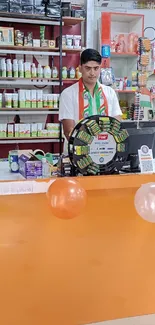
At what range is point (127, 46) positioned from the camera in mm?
5301

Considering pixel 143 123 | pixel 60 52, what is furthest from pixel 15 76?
pixel 143 123

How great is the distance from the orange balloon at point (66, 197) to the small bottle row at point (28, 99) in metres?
3.47

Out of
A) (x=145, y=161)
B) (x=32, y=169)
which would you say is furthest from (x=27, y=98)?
(x=145, y=161)

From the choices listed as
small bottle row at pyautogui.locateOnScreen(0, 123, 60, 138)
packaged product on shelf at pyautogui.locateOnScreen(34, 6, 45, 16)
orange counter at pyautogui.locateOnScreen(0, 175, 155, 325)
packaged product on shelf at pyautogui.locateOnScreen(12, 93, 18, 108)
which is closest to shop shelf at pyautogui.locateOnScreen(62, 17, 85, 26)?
packaged product on shelf at pyautogui.locateOnScreen(34, 6, 45, 16)

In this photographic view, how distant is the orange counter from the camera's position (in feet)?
6.27

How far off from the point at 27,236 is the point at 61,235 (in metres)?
0.18

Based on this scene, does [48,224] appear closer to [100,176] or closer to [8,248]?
[8,248]

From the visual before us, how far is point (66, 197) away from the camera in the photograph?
5.29 ft

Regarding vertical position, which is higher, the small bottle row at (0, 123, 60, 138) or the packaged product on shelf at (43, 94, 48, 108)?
the packaged product on shelf at (43, 94, 48, 108)

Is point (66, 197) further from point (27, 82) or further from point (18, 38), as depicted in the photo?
point (18, 38)

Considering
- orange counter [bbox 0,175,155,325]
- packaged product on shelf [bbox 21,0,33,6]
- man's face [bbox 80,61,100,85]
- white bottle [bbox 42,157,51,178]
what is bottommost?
orange counter [bbox 0,175,155,325]

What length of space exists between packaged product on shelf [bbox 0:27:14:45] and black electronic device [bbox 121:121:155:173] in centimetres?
310

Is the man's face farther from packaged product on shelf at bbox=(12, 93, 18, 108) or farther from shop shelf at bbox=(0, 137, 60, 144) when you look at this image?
shop shelf at bbox=(0, 137, 60, 144)

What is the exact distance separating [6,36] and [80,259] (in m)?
3.58
